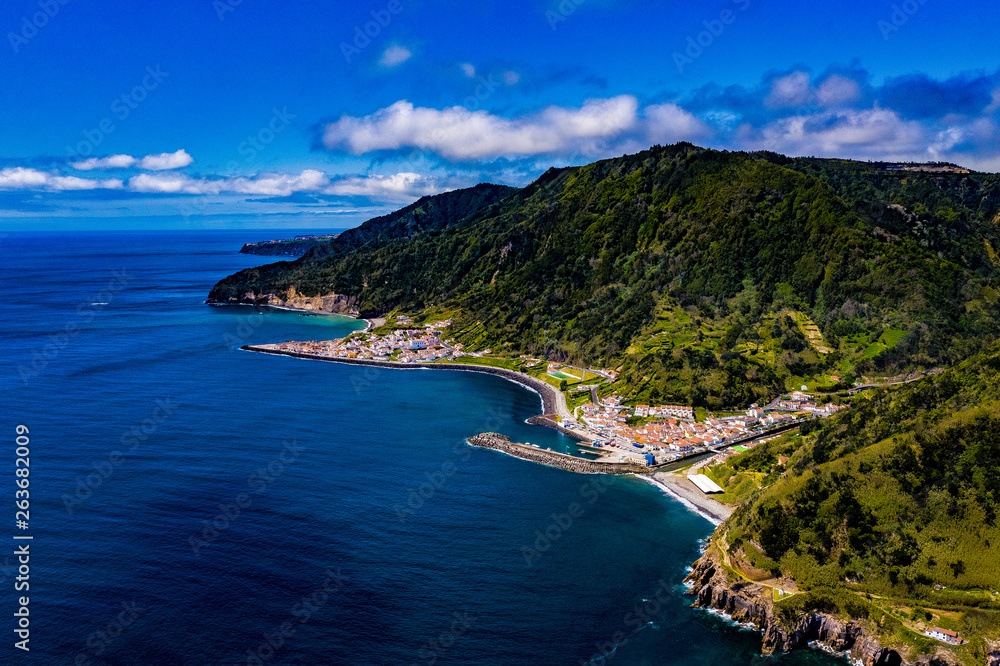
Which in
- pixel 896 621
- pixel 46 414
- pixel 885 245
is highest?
pixel 885 245

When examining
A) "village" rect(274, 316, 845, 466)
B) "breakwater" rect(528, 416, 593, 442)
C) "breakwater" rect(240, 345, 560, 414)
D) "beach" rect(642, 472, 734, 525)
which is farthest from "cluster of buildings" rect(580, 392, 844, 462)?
"breakwater" rect(240, 345, 560, 414)

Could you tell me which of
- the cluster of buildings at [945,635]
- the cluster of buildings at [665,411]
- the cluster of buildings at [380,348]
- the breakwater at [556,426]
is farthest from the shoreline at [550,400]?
the cluster of buildings at [945,635]

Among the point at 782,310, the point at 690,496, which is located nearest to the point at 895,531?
the point at 690,496

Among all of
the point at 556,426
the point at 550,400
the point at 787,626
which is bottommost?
the point at 787,626

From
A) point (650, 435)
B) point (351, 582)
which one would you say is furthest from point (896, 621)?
point (650, 435)

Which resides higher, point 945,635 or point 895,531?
point 895,531

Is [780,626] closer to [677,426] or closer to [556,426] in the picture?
[677,426]

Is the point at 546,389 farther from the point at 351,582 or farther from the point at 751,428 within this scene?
the point at 351,582
